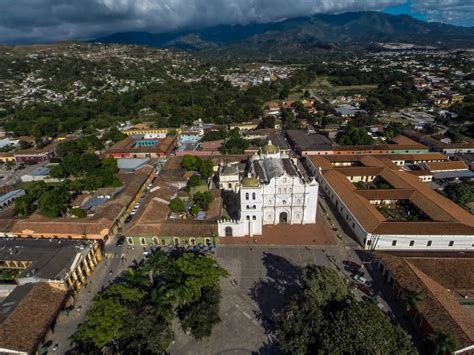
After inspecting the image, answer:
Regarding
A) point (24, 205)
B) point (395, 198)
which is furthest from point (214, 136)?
point (395, 198)

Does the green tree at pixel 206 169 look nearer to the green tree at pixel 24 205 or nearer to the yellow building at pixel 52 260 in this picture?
the yellow building at pixel 52 260

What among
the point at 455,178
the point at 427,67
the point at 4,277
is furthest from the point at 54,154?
the point at 427,67

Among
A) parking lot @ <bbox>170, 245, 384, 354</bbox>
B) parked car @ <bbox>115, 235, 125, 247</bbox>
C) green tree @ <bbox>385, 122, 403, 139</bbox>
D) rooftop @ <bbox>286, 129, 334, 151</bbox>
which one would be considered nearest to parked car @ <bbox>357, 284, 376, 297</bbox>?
parking lot @ <bbox>170, 245, 384, 354</bbox>

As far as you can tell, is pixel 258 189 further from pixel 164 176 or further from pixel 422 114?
pixel 422 114

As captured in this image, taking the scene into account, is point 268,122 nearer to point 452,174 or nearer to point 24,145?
point 452,174

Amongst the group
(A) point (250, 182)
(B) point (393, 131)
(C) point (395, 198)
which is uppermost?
(A) point (250, 182)
